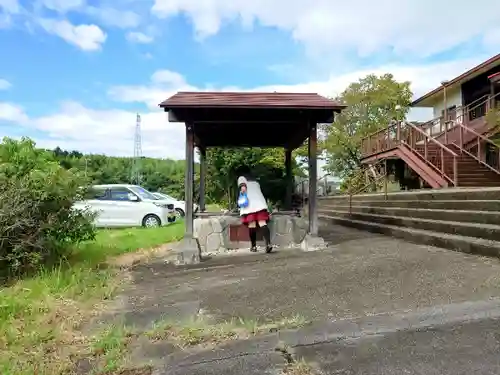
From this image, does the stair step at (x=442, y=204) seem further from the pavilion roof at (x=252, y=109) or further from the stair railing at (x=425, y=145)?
the pavilion roof at (x=252, y=109)

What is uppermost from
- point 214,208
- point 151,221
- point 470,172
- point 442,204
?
point 470,172

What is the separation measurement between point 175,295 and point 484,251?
154 inches

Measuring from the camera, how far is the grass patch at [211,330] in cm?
350

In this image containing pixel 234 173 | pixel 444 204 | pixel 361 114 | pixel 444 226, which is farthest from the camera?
pixel 361 114

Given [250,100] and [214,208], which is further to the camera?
[214,208]

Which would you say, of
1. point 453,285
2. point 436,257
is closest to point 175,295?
point 453,285

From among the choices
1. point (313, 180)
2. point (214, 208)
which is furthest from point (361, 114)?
point (313, 180)

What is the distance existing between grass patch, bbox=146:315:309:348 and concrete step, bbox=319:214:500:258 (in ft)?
10.7

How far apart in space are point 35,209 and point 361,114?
23.3 metres

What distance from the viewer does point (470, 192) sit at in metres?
7.82

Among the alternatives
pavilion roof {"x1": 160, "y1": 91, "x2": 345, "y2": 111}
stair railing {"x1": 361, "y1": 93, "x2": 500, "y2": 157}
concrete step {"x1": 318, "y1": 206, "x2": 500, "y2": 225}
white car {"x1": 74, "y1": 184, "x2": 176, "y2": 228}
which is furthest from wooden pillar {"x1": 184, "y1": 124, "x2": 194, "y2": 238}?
stair railing {"x1": 361, "y1": 93, "x2": 500, "y2": 157}

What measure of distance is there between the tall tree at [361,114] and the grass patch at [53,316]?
21422mm

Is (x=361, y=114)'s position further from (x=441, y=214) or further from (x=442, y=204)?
(x=441, y=214)

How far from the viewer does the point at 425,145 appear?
14156 millimetres
